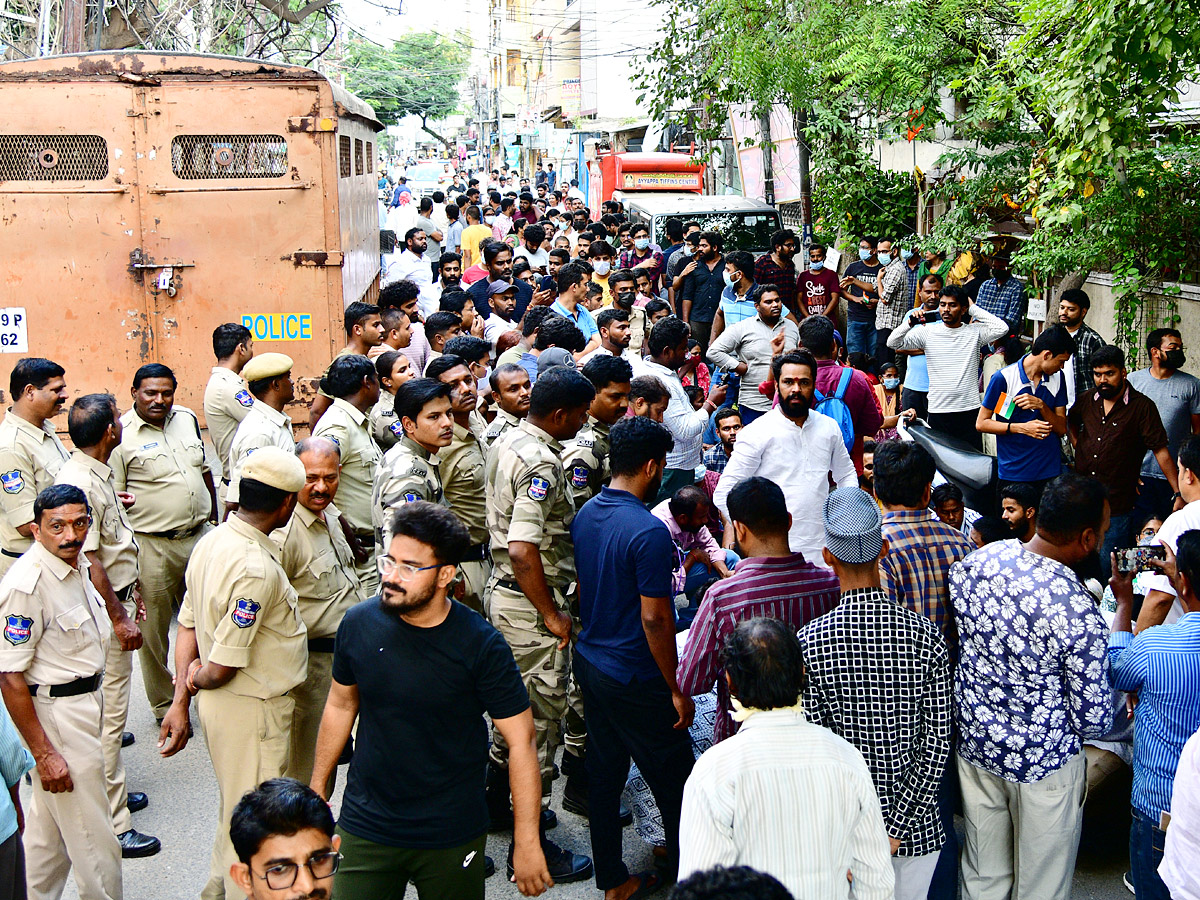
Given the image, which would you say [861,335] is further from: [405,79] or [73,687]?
[405,79]

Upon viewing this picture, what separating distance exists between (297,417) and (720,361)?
125 inches

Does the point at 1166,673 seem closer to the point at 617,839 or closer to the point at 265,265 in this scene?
the point at 617,839

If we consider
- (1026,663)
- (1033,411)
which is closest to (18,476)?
(1026,663)

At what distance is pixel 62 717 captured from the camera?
4.03 metres

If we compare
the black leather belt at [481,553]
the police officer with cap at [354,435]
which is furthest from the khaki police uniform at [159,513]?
the black leather belt at [481,553]

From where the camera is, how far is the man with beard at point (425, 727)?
319cm

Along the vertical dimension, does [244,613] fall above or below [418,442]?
below

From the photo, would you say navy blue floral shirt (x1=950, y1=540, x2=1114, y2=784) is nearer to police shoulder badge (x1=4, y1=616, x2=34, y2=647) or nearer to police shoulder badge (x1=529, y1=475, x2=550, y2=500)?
police shoulder badge (x1=529, y1=475, x2=550, y2=500)

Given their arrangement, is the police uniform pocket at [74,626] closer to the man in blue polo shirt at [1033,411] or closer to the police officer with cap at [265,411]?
the police officer with cap at [265,411]

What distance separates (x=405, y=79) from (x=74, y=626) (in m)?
62.1

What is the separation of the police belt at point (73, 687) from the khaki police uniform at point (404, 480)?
1164mm

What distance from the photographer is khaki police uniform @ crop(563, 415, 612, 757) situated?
480cm

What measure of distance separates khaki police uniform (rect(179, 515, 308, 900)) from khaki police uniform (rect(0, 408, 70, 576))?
5.23 ft

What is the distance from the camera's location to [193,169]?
8078 millimetres
